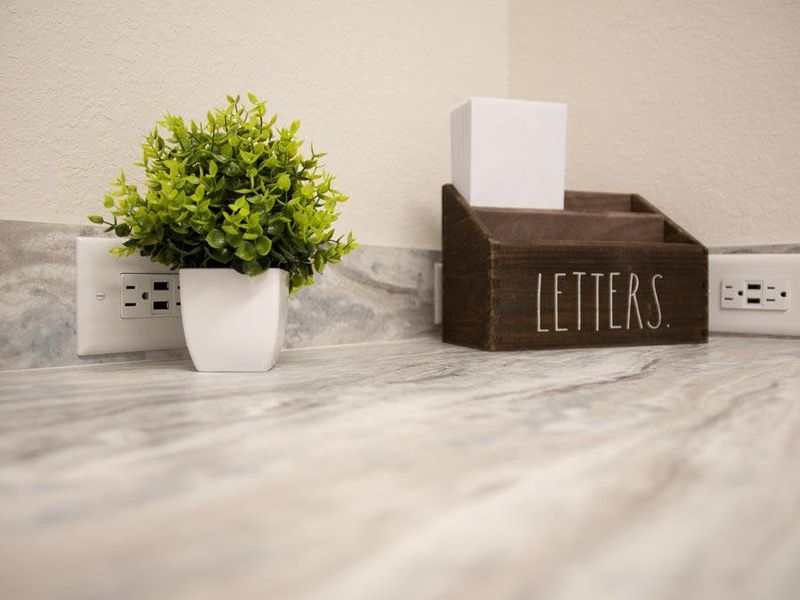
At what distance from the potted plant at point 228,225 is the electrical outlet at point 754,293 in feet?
2.32

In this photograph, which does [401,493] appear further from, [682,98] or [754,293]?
[682,98]

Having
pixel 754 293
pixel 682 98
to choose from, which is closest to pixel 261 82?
pixel 682 98

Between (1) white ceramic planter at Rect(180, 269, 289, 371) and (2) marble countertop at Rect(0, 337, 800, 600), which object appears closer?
(2) marble countertop at Rect(0, 337, 800, 600)

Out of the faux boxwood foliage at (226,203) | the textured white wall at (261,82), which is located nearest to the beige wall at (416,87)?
the textured white wall at (261,82)

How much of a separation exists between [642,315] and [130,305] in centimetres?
70

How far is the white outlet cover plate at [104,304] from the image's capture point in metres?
0.67

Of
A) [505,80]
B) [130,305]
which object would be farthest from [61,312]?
[505,80]

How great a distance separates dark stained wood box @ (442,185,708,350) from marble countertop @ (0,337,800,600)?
30 cm

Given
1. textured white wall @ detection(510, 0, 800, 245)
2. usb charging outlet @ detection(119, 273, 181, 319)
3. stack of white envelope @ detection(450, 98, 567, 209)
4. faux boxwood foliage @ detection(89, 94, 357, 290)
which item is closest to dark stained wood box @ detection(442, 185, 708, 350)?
stack of white envelope @ detection(450, 98, 567, 209)

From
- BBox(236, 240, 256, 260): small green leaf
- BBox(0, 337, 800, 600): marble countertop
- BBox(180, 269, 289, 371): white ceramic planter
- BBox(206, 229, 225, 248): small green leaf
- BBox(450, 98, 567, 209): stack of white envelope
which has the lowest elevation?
BBox(0, 337, 800, 600): marble countertop

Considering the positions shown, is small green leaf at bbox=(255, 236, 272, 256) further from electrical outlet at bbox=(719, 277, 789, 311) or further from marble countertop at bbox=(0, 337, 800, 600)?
electrical outlet at bbox=(719, 277, 789, 311)

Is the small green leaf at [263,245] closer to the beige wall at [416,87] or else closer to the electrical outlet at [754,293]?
the beige wall at [416,87]

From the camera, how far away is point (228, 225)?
58cm

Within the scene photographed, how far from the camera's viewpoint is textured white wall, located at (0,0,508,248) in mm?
656
